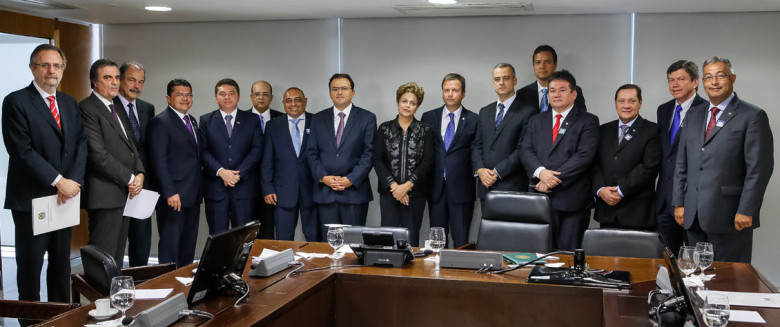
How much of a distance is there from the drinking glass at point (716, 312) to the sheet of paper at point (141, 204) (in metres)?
4.58

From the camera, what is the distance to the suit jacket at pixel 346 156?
654 centimetres

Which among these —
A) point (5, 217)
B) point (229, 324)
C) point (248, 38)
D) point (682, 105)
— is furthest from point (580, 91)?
point (5, 217)

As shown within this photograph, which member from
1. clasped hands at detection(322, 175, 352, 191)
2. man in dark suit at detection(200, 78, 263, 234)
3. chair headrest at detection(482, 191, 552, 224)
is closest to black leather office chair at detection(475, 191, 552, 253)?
chair headrest at detection(482, 191, 552, 224)

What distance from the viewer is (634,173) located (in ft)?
18.9

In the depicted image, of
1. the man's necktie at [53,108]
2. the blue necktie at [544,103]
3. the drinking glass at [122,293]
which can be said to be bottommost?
the drinking glass at [122,293]

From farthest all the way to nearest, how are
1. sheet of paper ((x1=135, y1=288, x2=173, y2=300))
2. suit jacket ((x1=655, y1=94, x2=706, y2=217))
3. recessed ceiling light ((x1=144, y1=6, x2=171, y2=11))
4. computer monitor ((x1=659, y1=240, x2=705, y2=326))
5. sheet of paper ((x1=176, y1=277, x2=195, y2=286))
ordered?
recessed ceiling light ((x1=144, y1=6, x2=171, y2=11)) < suit jacket ((x1=655, y1=94, x2=706, y2=217)) < sheet of paper ((x1=176, y1=277, x2=195, y2=286)) < sheet of paper ((x1=135, y1=288, x2=173, y2=300)) < computer monitor ((x1=659, y1=240, x2=705, y2=326))

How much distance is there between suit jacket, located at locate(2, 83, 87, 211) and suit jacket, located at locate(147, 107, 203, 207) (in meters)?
1.00

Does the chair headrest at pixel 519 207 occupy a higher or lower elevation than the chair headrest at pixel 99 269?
higher

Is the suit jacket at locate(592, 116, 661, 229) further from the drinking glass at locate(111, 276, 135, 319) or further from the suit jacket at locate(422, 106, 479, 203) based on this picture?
the drinking glass at locate(111, 276, 135, 319)

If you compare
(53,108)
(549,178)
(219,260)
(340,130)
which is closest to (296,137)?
(340,130)

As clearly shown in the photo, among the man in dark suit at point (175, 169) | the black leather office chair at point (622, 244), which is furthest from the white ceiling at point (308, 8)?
the black leather office chair at point (622, 244)

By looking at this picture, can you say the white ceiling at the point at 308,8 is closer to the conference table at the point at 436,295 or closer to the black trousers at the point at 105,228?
the black trousers at the point at 105,228

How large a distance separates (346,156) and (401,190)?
1.91 ft

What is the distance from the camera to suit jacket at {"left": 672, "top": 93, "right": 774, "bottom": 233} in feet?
16.5
